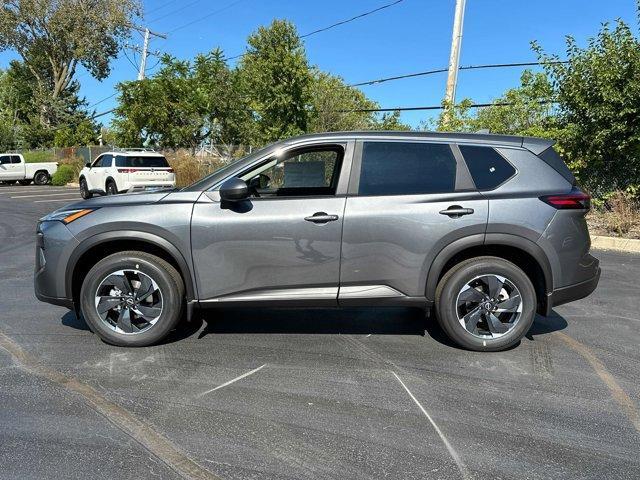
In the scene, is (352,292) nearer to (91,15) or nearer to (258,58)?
(258,58)

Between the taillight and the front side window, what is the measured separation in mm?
Result: 1717

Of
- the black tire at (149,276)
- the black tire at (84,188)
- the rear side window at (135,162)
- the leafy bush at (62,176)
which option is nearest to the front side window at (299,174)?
the black tire at (149,276)

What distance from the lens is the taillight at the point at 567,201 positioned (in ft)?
13.9

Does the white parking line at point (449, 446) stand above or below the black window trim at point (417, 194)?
below

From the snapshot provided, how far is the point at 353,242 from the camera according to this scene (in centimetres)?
416

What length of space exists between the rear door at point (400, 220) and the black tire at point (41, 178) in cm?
2946

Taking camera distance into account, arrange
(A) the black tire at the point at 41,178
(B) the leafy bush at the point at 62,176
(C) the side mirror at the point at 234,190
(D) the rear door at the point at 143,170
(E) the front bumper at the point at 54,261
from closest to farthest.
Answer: (C) the side mirror at the point at 234,190
(E) the front bumper at the point at 54,261
(D) the rear door at the point at 143,170
(B) the leafy bush at the point at 62,176
(A) the black tire at the point at 41,178

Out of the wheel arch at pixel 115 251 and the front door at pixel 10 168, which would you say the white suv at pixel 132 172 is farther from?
the wheel arch at pixel 115 251

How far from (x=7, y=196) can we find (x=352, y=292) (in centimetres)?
2157

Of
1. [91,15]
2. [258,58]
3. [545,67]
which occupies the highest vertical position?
[91,15]

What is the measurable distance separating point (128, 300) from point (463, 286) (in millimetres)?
2714

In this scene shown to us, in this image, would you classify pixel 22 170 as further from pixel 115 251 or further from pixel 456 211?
pixel 456 211

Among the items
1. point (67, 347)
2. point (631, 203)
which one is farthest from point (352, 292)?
point (631, 203)

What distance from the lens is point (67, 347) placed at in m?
4.44
